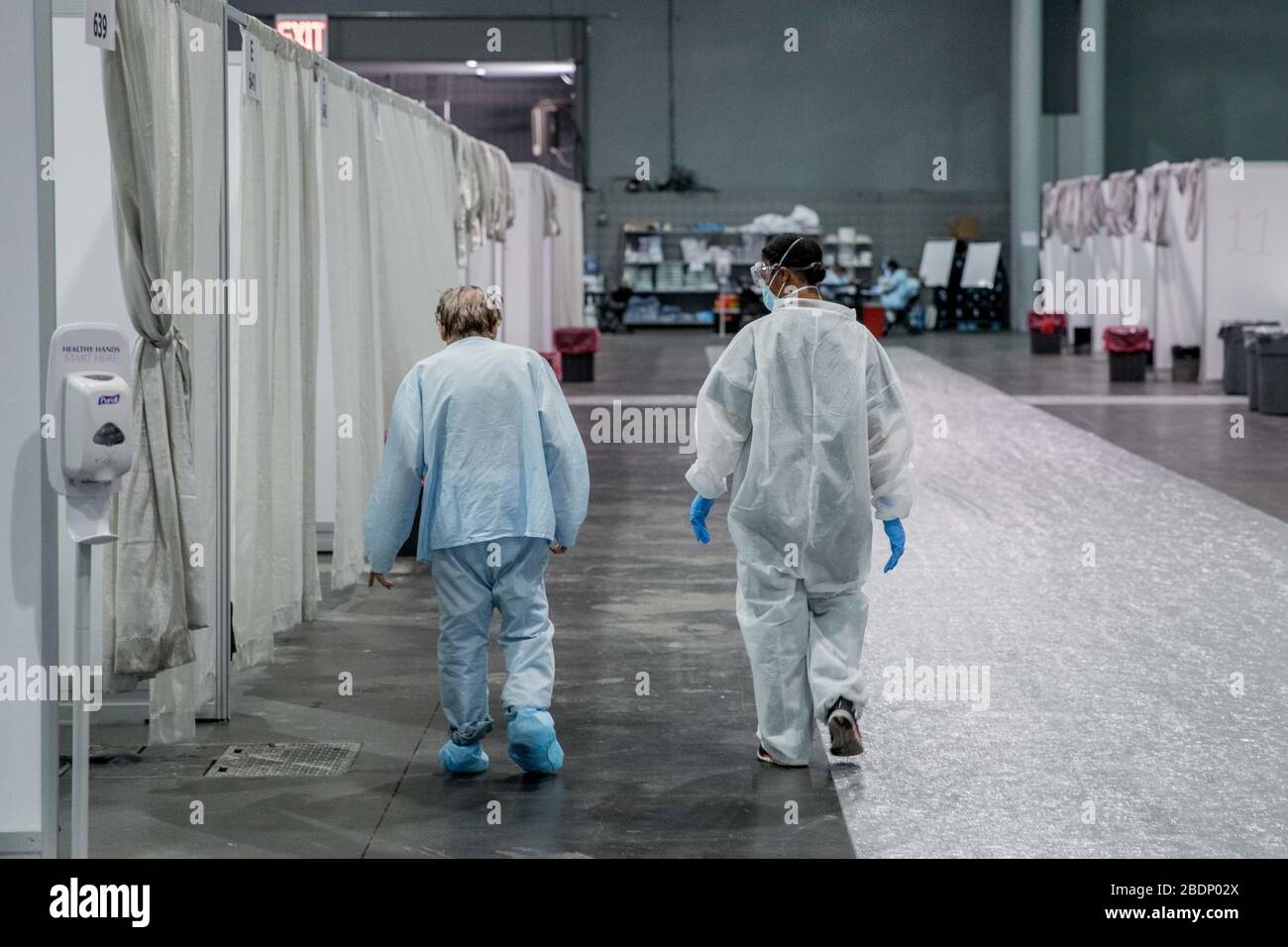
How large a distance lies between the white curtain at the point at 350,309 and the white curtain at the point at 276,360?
15.6 inches

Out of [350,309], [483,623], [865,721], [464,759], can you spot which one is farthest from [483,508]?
[350,309]

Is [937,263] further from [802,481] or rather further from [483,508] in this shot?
[483,508]

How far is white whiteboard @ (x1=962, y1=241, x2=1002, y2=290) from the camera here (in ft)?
92.6

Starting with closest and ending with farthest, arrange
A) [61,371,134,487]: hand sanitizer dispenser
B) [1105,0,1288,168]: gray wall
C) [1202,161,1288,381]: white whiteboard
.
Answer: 1. [61,371,134,487]: hand sanitizer dispenser
2. [1202,161,1288,381]: white whiteboard
3. [1105,0,1288,168]: gray wall

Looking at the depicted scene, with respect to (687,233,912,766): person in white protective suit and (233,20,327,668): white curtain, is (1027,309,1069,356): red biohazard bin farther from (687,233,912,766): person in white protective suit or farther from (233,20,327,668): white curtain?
(687,233,912,766): person in white protective suit

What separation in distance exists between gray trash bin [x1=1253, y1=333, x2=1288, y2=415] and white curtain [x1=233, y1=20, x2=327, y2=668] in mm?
10179

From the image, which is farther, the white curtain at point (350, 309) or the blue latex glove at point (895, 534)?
the white curtain at point (350, 309)

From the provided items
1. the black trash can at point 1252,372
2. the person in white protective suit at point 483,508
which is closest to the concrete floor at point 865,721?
the person in white protective suit at point 483,508

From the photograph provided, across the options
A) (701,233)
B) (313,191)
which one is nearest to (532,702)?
(313,191)

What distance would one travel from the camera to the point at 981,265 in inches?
1119

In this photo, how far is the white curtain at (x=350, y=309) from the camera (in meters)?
7.30

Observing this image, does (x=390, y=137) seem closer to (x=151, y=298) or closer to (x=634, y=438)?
(x=151, y=298)

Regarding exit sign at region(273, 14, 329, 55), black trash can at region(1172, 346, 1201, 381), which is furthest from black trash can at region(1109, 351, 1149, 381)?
exit sign at region(273, 14, 329, 55)

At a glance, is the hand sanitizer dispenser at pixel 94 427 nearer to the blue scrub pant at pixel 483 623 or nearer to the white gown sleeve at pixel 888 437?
the blue scrub pant at pixel 483 623
